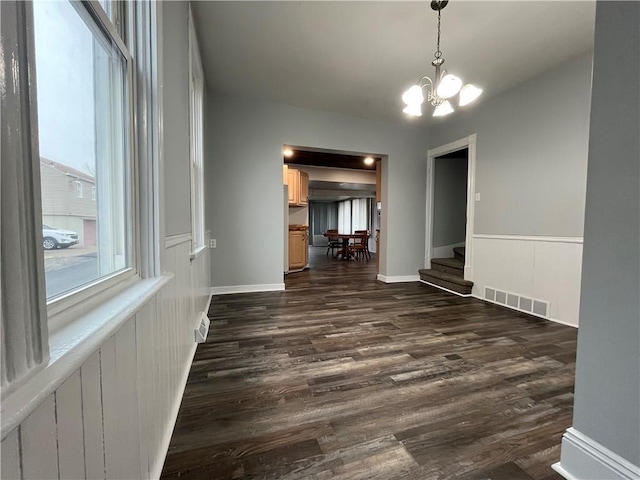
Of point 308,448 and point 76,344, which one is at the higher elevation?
point 76,344

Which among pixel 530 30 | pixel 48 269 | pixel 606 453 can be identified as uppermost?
pixel 530 30

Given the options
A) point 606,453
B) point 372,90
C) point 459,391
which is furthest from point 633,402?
point 372,90

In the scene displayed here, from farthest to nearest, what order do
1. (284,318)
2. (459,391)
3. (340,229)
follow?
(340,229), (284,318), (459,391)

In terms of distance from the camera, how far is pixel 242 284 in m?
3.96

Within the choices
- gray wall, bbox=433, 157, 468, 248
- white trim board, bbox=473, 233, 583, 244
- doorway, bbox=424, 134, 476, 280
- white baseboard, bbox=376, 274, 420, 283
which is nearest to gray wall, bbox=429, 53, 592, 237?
white trim board, bbox=473, 233, 583, 244

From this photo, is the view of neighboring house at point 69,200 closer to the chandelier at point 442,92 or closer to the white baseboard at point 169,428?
the white baseboard at point 169,428

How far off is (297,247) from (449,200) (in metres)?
3.18

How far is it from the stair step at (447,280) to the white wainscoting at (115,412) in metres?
3.80

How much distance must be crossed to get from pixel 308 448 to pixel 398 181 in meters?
4.22

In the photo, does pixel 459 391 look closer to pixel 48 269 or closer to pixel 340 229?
pixel 48 269

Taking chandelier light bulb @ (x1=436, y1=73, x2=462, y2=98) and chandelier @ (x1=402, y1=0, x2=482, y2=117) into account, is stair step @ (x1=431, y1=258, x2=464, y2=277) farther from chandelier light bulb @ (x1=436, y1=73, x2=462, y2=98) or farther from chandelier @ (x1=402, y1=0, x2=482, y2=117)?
chandelier light bulb @ (x1=436, y1=73, x2=462, y2=98)

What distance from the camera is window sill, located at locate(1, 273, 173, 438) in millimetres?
340

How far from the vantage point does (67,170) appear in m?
0.68

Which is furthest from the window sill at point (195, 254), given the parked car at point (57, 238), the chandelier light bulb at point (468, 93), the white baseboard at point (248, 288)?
the chandelier light bulb at point (468, 93)
